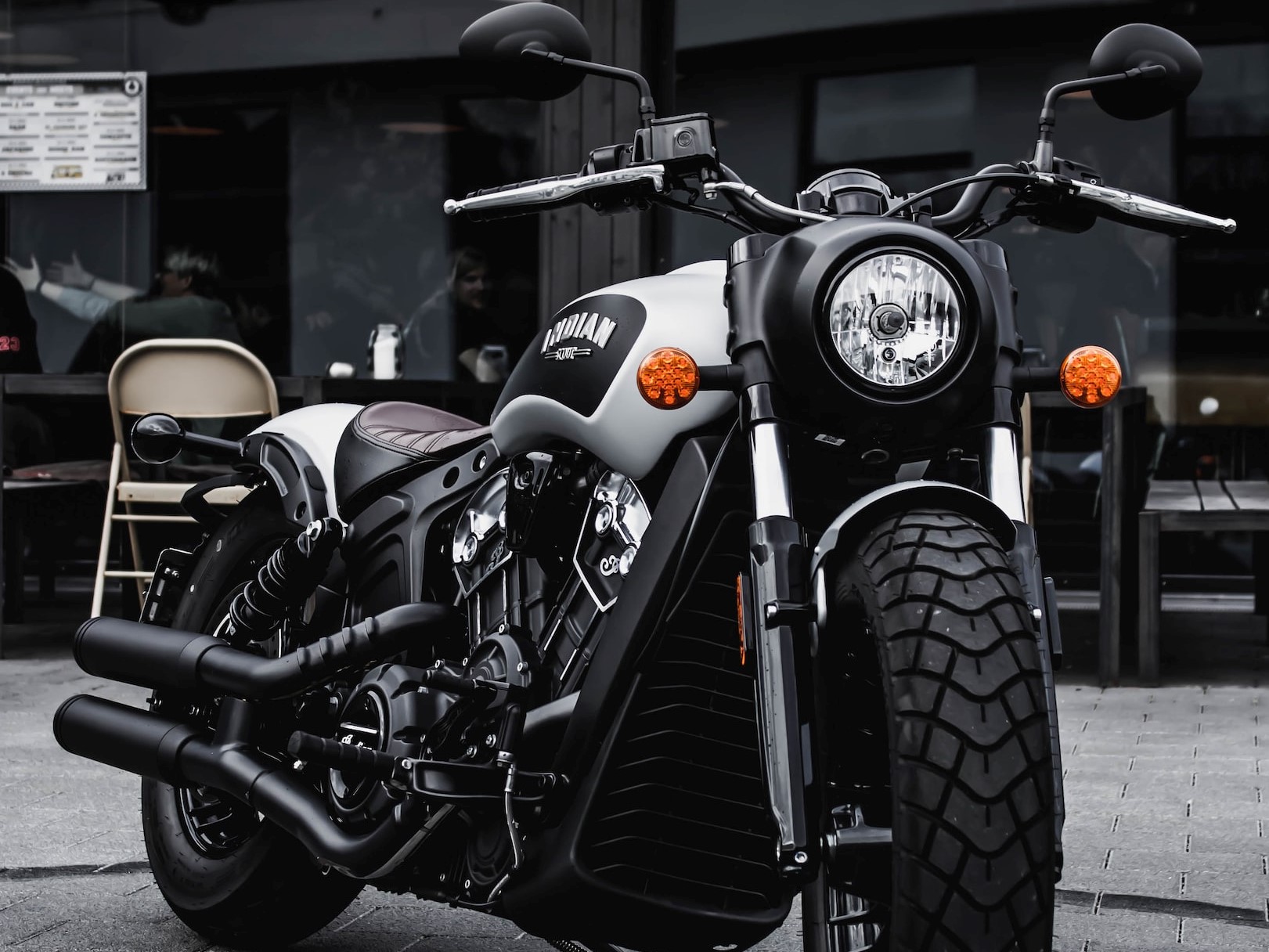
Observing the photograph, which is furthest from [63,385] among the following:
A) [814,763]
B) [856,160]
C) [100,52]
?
[814,763]

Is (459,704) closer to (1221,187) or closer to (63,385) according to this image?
(63,385)

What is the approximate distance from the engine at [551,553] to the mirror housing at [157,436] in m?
0.68

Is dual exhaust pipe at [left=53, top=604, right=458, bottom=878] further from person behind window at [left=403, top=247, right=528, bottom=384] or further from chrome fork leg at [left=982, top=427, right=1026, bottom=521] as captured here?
person behind window at [left=403, top=247, right=528, bottom=384]

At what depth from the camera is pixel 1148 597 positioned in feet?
19.1

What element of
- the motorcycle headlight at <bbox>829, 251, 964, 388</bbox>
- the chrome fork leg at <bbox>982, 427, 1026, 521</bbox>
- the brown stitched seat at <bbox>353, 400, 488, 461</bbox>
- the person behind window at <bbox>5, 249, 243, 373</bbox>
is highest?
the person behind window at <bbox>5, 249, 243, 373</bbox>

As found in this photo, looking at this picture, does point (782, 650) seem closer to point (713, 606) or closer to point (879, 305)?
point (713, 606)

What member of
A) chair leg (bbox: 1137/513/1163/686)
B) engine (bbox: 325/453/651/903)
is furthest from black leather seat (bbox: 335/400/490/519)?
chair leg (bbox: 1137/513/1163/686)

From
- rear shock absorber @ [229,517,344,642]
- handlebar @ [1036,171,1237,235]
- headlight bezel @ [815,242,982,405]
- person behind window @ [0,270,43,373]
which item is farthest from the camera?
person behind window @ [0,270,43,373]

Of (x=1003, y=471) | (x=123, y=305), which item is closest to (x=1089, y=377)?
(x=1003, y=471)

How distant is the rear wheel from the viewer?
2.94m

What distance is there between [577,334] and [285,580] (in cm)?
78

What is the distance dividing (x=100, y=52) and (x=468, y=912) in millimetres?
7618

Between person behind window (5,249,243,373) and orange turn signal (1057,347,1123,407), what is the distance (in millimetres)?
7503

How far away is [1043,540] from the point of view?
8344mm
